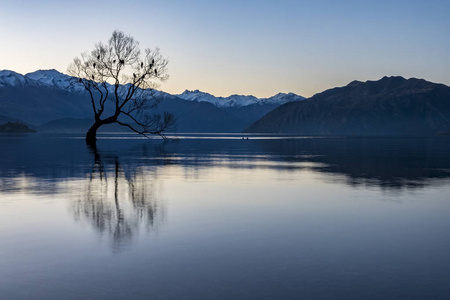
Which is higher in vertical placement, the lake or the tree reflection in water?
the tree reflection in water

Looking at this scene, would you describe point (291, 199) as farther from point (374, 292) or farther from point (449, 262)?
point (374, 292)

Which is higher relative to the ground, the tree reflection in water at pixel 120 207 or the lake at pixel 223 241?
the tree reflection in water at pixel 120 207

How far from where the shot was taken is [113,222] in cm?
1385

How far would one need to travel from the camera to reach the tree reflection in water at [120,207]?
12.9 m

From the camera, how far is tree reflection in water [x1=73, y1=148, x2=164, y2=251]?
1290 centimetres

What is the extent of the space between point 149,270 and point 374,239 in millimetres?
5640

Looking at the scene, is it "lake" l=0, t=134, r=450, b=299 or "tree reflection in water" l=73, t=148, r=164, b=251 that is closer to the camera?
"lake" l=0, t=134, r=450, b=299

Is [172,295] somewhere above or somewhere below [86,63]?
below

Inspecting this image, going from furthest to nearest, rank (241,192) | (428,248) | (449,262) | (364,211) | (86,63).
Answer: (86,63)
(241,192)
(364,211)
(428,248)
(449,262)

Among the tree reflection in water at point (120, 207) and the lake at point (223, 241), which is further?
the tree reflection in water at point (120, 207)

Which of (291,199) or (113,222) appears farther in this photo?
(291,199)

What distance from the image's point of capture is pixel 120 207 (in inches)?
653

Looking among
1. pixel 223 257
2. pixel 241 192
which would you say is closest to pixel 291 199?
pixel 241 192

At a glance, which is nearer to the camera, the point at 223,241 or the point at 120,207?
the point at 223,241
